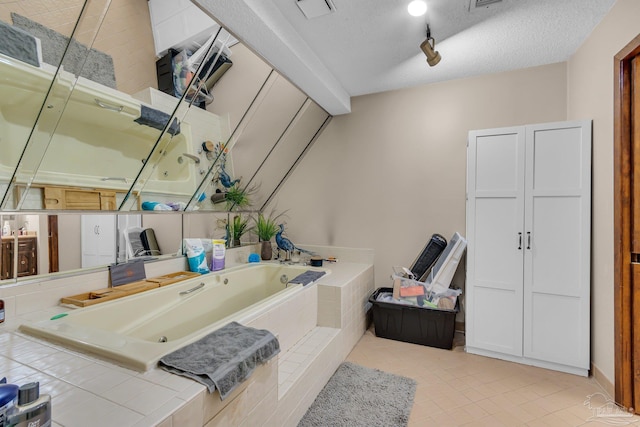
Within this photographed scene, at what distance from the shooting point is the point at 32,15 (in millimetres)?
1405

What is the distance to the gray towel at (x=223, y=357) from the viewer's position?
3.30 ft

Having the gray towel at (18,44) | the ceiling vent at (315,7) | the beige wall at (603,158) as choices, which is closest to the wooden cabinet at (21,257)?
the gray towel at (18,44)

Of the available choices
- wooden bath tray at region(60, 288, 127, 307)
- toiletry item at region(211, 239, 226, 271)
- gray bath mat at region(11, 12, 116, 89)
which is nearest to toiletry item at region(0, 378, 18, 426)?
wooden bath tray at region(60, 288, 127, 307)

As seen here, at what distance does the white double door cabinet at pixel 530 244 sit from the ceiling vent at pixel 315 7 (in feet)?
4.84

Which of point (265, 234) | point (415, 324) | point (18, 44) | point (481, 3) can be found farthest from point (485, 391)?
point (18, 44)

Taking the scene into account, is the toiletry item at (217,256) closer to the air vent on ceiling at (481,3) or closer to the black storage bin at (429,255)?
the black storage bin at (429,255)

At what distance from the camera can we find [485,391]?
1.92 meters

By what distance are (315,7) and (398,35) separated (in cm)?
67

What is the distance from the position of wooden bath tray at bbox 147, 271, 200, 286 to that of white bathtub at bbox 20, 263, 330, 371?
0.06m

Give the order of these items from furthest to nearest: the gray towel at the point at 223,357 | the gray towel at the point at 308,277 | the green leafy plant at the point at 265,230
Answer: the green leafy plant at the point at 265,230 → the gray towel at the point at 308,277 → the gray towel at the point at 223,357

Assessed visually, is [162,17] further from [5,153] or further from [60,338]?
[60,338]

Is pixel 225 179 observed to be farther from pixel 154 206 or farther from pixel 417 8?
pixel 417 8

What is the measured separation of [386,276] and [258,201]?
1750 millimetres

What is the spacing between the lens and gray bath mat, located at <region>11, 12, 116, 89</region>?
145 cm
